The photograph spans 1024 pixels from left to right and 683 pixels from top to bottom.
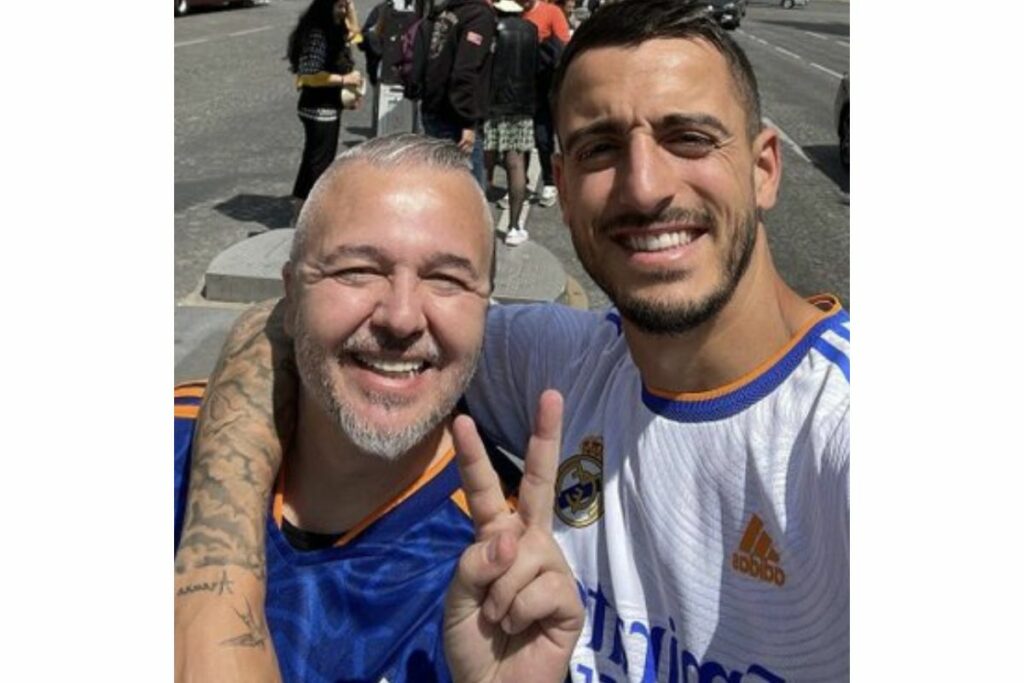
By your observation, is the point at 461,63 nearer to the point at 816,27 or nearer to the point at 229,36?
the point at 229,36

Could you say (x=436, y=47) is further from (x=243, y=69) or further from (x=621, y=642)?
(x=243, y=69)

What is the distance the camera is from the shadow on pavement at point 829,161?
387 inches

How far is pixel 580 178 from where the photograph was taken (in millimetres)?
1657

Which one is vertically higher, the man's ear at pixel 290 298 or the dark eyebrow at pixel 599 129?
the dark eyebrow at pixel 599 129

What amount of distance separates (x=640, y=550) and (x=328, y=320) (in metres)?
0.65

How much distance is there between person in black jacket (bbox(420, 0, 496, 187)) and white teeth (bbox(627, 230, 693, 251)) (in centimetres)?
496

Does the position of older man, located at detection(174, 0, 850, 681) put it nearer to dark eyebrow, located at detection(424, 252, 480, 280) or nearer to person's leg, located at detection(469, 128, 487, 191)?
dark eyebrow, located at detection(424, 252, 480, 280)

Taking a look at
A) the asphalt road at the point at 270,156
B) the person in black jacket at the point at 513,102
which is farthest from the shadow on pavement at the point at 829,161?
the person in black jacket at the point at 513,102

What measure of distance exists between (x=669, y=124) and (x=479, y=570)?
2.50ft

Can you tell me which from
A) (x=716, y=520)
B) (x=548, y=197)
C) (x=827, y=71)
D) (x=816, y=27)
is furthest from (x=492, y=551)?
(x=816, y=27)

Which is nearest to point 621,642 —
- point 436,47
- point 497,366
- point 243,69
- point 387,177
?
point 497,366

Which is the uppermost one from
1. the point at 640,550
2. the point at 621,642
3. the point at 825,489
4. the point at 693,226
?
the point at 693,226

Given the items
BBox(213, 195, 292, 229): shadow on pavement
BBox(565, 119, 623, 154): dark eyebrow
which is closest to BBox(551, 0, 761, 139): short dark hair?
BBox(565, 119, 623, 154): dark eyebrow

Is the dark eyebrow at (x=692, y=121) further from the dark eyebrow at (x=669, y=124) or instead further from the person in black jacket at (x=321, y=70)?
the person in black jacket at (x=321, y=70)
